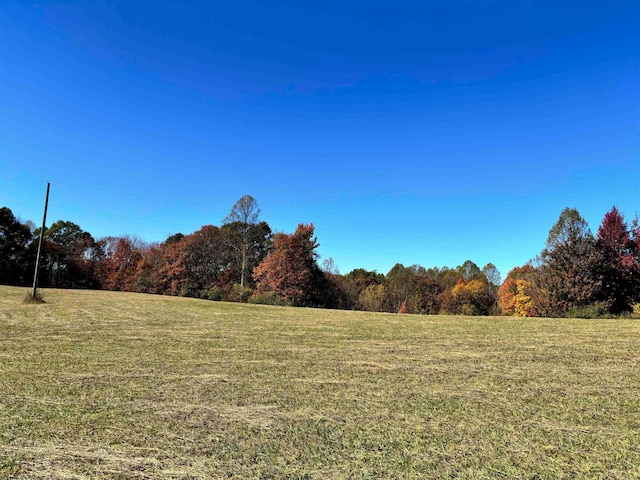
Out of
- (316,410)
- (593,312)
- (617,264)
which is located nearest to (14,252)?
(316,410)

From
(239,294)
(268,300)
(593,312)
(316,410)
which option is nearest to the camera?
(316,410)

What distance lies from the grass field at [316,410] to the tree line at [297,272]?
39.8 ft

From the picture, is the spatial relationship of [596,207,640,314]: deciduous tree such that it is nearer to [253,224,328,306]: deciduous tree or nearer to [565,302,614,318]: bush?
[565,302,614,318]: bush

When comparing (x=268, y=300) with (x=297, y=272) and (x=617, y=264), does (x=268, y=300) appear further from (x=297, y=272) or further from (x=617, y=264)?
(x=617, y=264)

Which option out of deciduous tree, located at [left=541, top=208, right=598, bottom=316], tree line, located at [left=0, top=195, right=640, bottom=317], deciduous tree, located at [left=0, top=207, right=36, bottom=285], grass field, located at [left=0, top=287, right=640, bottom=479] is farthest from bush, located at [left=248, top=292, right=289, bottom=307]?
deciduous tree, located at [left=0, top=207, right=36, bottom=285]

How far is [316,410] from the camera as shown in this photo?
3.13m

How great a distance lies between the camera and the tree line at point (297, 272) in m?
16.9

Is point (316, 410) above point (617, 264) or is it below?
below

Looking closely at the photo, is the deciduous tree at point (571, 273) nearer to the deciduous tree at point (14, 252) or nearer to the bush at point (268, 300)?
the bush at point (268, 300)

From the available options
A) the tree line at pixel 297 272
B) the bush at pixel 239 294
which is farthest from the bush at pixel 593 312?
the bush at pixel 239 294

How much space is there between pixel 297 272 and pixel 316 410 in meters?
22.4

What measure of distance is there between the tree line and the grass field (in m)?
12.1

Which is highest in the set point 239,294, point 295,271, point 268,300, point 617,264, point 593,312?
point 617,264

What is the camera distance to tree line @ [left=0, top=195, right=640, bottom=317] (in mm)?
16859
